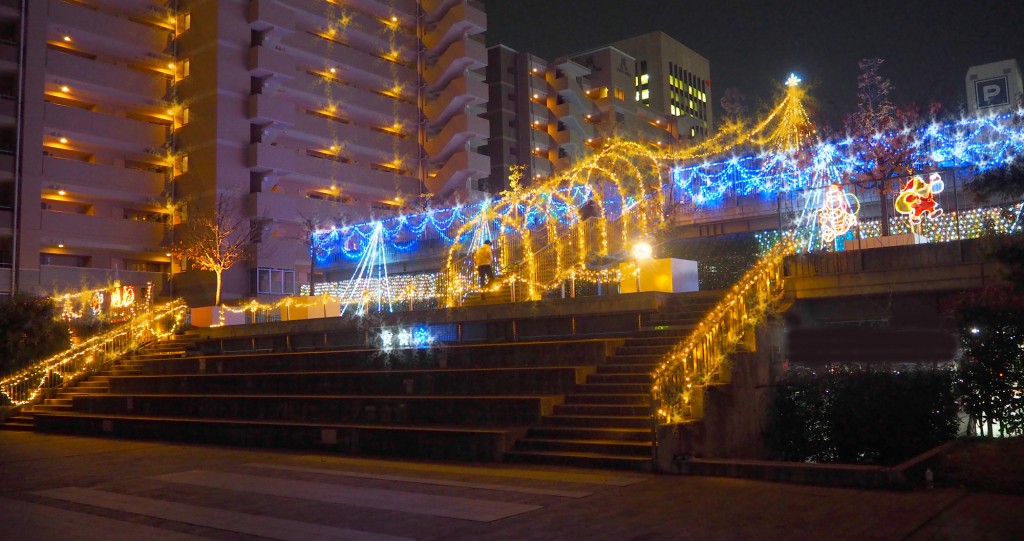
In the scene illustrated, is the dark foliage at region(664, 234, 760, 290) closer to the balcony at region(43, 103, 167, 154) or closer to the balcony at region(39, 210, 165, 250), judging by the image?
the balcony at region(39, 210, 165, 250)

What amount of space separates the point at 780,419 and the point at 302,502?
24.0ft

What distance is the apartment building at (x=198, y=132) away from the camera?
39438 mm

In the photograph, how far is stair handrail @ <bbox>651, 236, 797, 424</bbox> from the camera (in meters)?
11.1

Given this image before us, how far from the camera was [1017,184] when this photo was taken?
8727 mm

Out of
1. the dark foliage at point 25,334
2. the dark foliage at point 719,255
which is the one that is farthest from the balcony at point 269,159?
the dark foliage at point 719,255

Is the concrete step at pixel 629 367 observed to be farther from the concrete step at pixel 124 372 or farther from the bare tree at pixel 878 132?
the concrete step at pixel 124 372

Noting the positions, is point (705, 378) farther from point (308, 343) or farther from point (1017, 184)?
point (308, 343)

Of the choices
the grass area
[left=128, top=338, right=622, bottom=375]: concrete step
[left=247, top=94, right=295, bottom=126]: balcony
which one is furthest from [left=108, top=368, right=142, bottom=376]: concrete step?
[left=247, top=94, right=295, bottom=126]: balcony

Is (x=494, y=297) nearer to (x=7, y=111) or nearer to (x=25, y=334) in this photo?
(x=25, y=334)

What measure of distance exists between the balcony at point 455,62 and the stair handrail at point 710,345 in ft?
137

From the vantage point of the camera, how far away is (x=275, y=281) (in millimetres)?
44938

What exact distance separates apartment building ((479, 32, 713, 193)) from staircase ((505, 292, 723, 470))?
47.9 meters

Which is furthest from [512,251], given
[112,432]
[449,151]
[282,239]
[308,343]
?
[449,151]

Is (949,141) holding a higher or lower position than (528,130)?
lower
